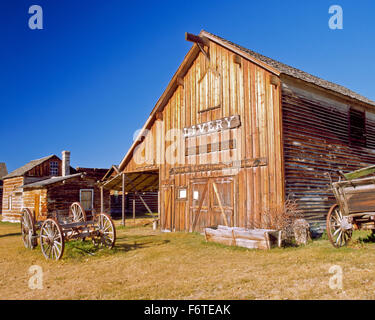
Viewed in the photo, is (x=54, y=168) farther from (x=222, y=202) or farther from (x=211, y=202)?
(x=222, y=202)

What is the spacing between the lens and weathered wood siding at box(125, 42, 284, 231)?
511 inches

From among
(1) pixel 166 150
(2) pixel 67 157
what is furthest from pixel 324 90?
(2) pixel 67 157

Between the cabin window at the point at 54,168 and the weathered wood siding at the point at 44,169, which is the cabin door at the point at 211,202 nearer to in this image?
the weathered wood siding at the point at 44,169

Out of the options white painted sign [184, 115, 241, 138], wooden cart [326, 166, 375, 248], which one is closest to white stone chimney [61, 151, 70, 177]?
white painted sign [184, 115, 241, 138]

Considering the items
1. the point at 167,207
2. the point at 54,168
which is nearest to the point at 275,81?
the point at 167,207

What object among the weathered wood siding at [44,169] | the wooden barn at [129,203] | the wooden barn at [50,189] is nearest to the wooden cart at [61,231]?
the wooden barn at [50,189]

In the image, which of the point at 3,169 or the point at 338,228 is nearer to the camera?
the point at 338,228

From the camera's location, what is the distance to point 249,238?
11.0 m

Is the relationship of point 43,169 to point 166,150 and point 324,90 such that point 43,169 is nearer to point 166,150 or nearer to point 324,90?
point 166,150

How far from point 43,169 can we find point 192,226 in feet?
67.6

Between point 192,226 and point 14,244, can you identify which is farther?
point 192,226

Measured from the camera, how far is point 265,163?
13023mm

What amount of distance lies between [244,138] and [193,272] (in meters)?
7.01
